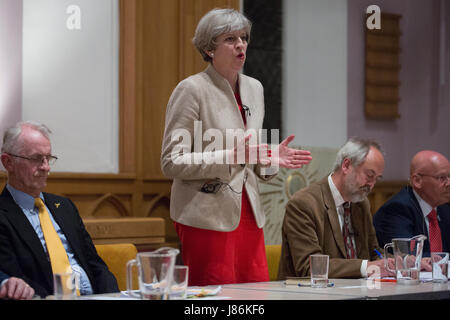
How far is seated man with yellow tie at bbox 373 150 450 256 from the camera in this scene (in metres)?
3.62

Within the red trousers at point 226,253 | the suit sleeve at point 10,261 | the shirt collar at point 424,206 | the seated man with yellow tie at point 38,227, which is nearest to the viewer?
the suit sleeve at point 10,261

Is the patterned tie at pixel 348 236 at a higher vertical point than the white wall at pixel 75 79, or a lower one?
lower

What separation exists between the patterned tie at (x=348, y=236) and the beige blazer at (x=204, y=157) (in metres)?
0.53

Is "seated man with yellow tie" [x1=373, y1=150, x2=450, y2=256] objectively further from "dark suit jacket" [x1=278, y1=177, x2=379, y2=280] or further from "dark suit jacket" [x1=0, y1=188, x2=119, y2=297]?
"dark suit jacket" [x1=0, y1=188, x2=119, y2=297]

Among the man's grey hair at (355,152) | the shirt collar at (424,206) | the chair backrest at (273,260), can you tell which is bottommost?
the chair backrest at (273,260)

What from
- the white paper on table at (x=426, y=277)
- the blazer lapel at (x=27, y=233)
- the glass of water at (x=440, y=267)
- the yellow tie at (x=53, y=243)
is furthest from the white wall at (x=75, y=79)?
the glass of water at (x=440, y=267)

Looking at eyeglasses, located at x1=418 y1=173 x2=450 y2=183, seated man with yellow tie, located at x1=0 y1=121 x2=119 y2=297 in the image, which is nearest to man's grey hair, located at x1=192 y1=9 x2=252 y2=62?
seated man with yellow tie, located at x1=0 y1=121 x2=119 y2=297

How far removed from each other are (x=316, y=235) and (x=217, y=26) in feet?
3.16

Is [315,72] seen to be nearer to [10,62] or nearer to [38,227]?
[10,62]

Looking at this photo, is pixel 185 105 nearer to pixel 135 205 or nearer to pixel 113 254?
pixel 113 254

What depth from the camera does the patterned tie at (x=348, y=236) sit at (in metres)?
3.08

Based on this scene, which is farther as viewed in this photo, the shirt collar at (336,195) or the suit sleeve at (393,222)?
the suit sleeve at (393,222)

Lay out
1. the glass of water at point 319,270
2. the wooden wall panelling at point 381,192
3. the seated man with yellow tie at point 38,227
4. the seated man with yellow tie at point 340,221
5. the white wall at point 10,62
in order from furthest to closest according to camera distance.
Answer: the wooden wall panelling at point 381,192, the white wall at point 10,62, the seated man with yellow tie at point 340,221, the seated man with yellow tie at point 38,227, the glass of water at point 319,270

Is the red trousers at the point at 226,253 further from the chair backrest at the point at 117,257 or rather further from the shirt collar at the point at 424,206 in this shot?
the shirt collar at the point at 424,206
